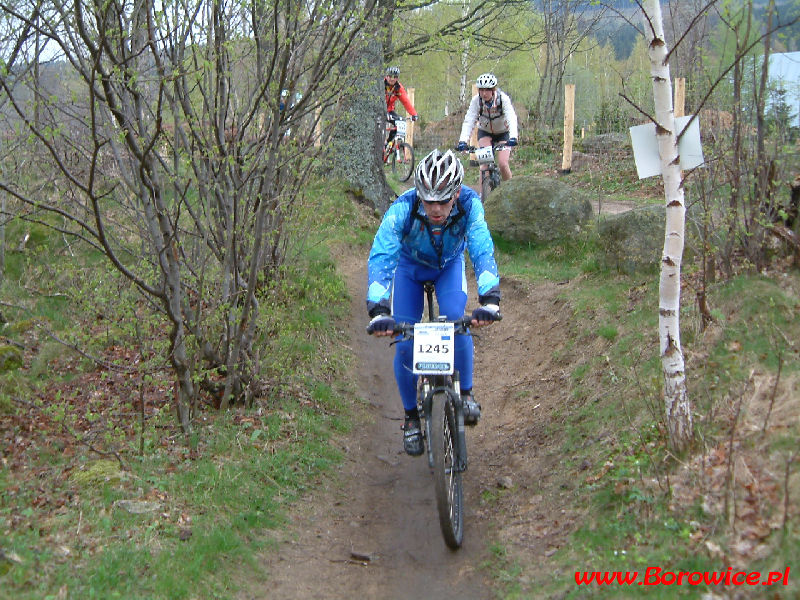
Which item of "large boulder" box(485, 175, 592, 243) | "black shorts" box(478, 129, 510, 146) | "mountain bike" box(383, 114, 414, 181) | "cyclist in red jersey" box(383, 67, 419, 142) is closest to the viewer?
"large boulder" box(485, 175, 592, 243)

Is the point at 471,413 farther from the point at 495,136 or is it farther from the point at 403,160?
the point at 403,160

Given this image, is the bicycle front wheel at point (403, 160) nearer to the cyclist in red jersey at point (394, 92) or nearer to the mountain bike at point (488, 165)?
the cyclist in red jersey at point (394, 92)

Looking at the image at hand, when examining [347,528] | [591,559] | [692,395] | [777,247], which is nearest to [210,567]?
[347,528]

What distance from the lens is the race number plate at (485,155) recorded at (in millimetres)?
10688

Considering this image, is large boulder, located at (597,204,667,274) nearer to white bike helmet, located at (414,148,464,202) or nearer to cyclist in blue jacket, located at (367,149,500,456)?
cyclist in blue jacket, located at (367,149,500,456)

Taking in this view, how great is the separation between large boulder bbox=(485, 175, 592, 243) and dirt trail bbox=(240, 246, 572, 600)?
8.66 ft

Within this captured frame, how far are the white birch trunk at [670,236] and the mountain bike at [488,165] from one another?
6.47m

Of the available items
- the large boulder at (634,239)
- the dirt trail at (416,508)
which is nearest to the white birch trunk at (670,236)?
the dirt trail at (416,508)

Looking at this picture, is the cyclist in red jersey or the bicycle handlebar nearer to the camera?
the bicycle handlebar

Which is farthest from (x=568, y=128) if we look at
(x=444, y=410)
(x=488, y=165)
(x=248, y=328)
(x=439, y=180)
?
(x=444, y=410)

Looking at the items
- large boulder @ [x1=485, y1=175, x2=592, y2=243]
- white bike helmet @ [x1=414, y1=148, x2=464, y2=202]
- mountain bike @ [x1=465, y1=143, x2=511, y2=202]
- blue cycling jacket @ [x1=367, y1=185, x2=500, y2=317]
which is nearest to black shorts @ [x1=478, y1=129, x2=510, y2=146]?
mountain bike @ [x1=465, y1=143, x2=511, y2=202]

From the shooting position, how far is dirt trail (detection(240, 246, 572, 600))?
13.9 ft

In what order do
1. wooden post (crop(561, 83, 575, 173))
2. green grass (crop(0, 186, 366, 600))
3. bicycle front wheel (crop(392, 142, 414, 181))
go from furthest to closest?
wooden post (crop(561, 83, 575, 173)) → bicycle front wheel (crop(392, 142, 414, 181)) → green grass (crop(0, 186, 366, 600))

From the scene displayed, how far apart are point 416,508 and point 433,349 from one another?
49.4 inches
